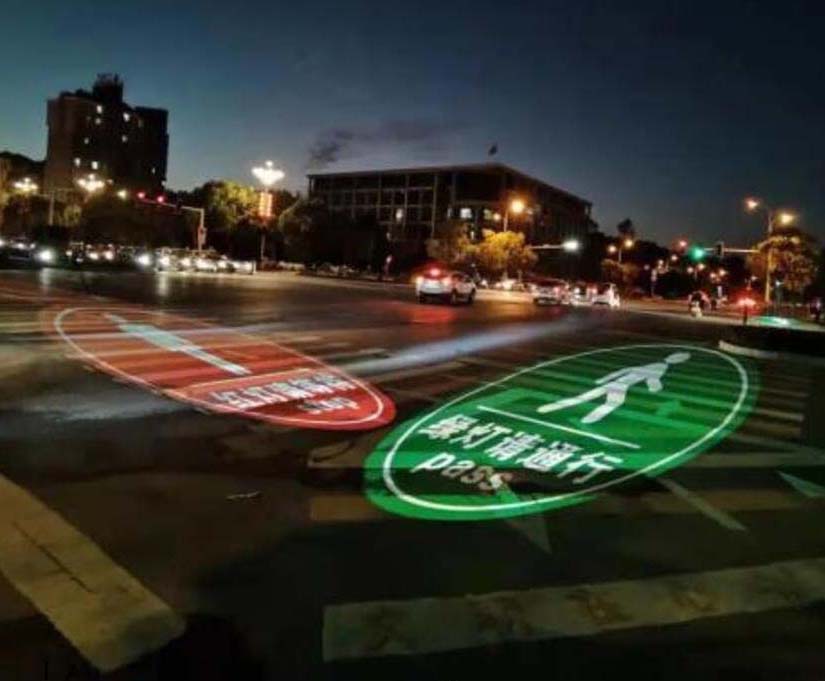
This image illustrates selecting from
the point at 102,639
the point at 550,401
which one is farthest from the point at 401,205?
the point at 102,639

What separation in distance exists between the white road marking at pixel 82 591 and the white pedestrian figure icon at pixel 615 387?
8.09 m

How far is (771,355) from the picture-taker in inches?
1003

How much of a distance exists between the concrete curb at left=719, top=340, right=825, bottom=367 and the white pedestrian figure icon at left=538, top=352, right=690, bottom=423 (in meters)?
3.90

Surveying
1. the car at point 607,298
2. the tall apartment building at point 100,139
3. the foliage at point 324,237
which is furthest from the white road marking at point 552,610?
the tall apartment building at point 100,139

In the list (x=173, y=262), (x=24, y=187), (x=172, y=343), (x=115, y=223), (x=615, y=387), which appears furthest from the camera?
(x=24, y=187)

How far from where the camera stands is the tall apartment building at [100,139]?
144750mm

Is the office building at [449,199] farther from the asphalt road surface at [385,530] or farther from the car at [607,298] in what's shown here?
the asphalt road surface at [385,530]

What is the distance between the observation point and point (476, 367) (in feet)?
59.9

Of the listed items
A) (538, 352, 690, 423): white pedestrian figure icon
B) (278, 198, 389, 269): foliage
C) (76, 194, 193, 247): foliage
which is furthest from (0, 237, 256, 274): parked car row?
(538, 352, 690, 423): white pedestrian figure icon

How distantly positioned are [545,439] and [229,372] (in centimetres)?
602

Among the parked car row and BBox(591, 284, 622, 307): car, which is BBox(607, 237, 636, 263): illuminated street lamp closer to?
the parked car row

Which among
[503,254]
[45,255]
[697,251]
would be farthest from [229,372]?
[503,254]

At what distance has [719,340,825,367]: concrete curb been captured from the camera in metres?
24.7

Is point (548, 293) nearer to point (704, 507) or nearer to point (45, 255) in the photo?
point (45, 255)
